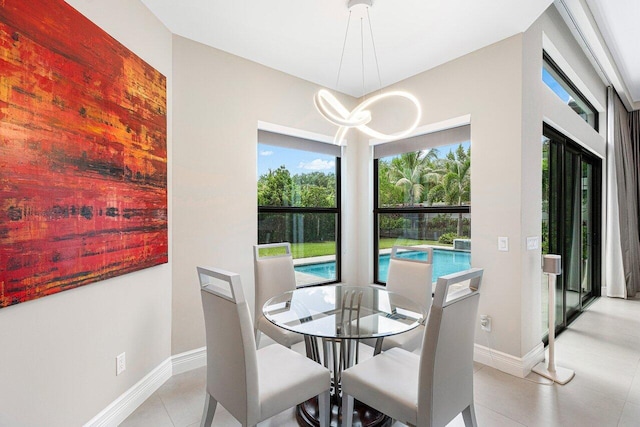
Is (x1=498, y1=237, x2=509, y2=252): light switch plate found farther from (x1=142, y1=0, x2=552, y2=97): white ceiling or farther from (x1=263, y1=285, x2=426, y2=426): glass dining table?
(x1=142, y1=0, x2=552, y2=97): white ceiling

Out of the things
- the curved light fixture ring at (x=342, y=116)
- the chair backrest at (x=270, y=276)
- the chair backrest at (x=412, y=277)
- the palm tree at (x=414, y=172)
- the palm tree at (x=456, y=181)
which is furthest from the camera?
the palm tree at (x=414, y=172)

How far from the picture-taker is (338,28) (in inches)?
101

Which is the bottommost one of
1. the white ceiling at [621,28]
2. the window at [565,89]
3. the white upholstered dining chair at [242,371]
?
the white upholstered dining chair at [242,371]

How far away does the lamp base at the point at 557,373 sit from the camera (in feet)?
8.05

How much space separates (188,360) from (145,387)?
1.48ft

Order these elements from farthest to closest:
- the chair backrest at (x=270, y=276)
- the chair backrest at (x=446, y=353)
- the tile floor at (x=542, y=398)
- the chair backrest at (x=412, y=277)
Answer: the chair backrest at (x=270, y=276) < the chair backrest at (x=412, y=277) < the tile floor at (x=542, y=398) < the chair backrest at (x=446, y=353)

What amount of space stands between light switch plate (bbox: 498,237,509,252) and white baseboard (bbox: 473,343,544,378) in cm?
86

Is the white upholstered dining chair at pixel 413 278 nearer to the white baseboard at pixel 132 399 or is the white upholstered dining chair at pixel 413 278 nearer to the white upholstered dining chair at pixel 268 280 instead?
the white upholstered dining chair at pixel 268 280

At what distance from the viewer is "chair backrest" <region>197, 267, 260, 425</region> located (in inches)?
56.7

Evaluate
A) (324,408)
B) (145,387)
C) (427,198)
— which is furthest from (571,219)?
(145,387)

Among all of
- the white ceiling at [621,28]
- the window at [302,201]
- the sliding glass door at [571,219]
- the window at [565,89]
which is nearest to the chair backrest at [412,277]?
the window at [302,201]

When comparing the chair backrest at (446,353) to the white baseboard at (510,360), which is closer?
the chair backrest at (446,353)

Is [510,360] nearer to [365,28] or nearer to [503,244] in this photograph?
[503,244]

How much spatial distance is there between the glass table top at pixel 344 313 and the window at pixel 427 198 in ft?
3.72
